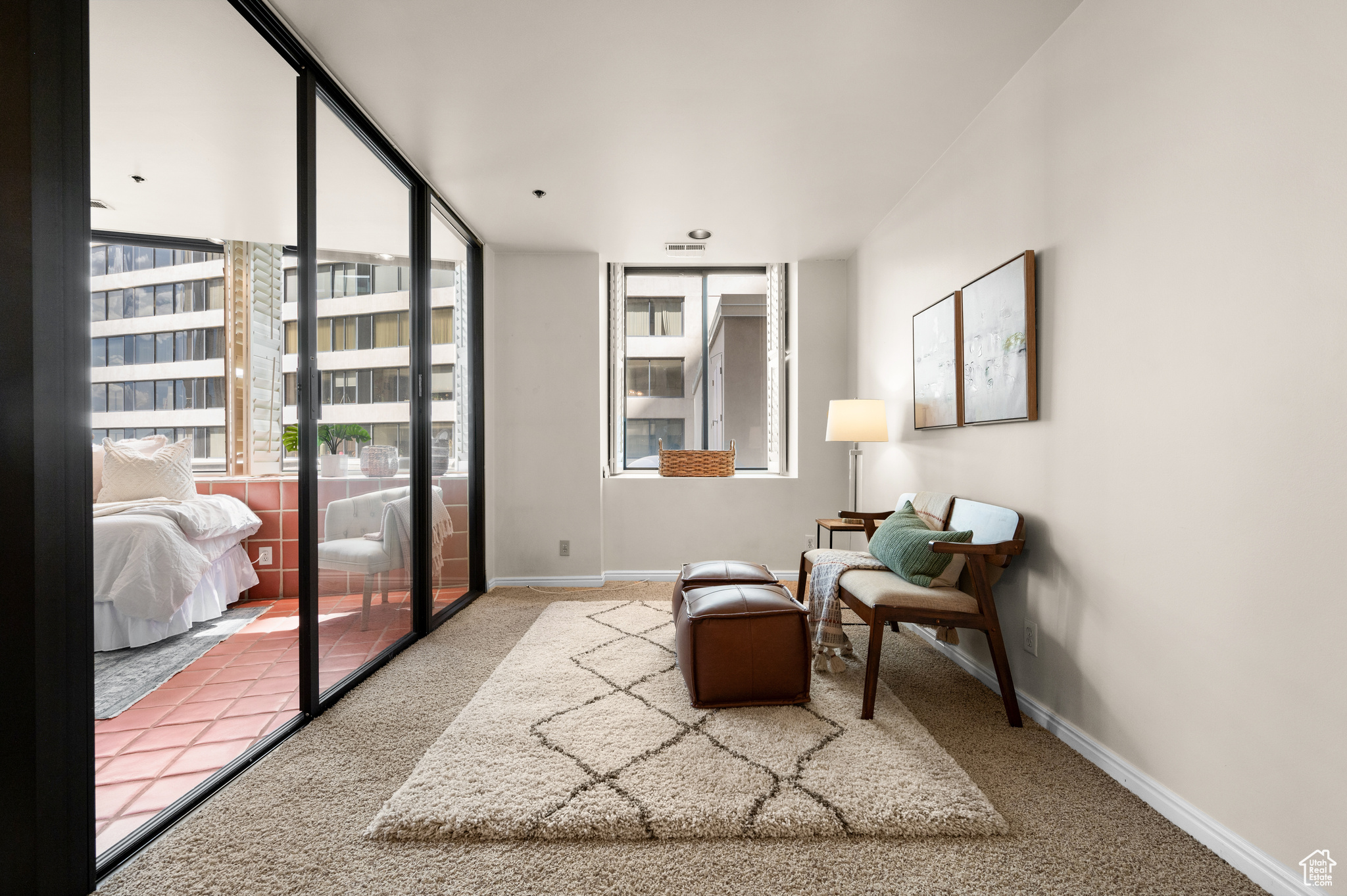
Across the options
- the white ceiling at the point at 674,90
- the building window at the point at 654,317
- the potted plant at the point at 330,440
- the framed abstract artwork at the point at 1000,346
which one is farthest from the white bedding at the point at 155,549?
the building window at the point at 654,317

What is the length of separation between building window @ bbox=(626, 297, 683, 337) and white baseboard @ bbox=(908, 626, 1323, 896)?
386 cm

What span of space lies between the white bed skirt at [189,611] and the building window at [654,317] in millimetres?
3448

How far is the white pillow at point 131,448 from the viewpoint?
1471 millimetres

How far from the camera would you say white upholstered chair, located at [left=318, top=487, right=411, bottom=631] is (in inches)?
96.6

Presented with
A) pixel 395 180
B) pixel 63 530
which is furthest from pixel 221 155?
pixel 63 530

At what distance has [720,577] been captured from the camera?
2.85 meters

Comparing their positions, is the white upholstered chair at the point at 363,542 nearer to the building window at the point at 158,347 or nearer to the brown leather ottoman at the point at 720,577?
the building window at the point at 158,347

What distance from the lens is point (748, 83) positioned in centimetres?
243

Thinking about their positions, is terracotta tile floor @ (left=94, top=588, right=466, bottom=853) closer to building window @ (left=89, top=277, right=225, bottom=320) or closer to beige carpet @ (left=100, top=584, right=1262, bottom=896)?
beige carpet @ (left=100, top=584, right=1262, bottom=896)

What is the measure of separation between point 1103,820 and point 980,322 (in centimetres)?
191

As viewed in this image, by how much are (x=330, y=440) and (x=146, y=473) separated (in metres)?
0.77

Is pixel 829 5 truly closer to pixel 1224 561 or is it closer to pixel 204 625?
pixel 1224 561

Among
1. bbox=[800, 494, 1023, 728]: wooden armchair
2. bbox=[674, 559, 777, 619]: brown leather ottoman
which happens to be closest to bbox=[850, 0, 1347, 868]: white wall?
bbox=[800, 494, 1023, 728]: wooden armchair

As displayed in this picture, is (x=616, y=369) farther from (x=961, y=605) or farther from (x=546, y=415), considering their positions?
(x=961, y=605)
